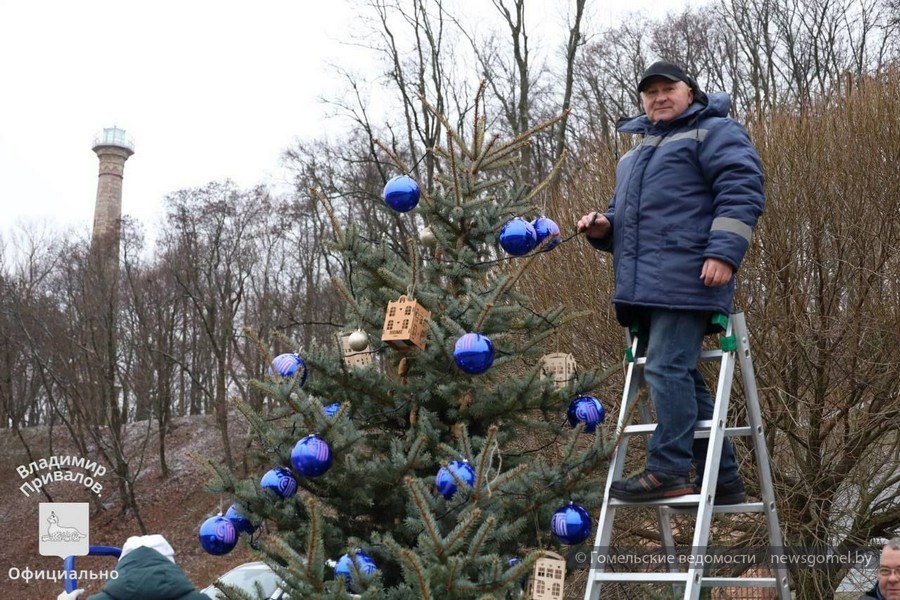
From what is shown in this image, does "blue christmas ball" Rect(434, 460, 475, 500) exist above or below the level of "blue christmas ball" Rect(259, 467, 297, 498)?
→ above

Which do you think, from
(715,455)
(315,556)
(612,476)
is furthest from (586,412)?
(315,556)

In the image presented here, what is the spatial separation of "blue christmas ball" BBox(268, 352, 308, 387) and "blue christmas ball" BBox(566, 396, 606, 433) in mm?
1268

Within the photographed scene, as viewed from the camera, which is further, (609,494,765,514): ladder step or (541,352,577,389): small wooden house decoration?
(541,352,577,389): small wooden house decoration

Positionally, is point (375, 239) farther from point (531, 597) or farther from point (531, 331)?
point (531, 597)

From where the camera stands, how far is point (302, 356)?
429 cm

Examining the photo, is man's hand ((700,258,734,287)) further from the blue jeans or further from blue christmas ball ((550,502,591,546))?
blue christmas ball ((550,502,591,546))

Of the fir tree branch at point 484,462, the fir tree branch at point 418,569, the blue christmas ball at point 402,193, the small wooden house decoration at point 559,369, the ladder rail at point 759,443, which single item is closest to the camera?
the fir tree branch at point 418,569

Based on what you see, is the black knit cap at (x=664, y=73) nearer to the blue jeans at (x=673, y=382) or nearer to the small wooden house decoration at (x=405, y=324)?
the blue jeans at (x=673, y=382)

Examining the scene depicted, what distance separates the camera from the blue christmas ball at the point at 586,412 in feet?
13.9

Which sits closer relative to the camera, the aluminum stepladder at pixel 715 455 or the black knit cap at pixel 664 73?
the aluminum stepladder at pixel 715 455

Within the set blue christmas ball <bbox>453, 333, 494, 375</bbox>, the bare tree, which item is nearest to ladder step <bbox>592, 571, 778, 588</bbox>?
blue christmas ball <bbox>453, 333, 494, 375</bbox>

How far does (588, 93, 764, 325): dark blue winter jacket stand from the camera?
365 centimetres

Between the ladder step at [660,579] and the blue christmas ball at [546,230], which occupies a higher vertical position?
the blue christmas ball at [546,230]

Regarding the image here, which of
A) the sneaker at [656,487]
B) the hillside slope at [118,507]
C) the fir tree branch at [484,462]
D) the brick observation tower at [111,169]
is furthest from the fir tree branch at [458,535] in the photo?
the brick observation tower at [111,169]
